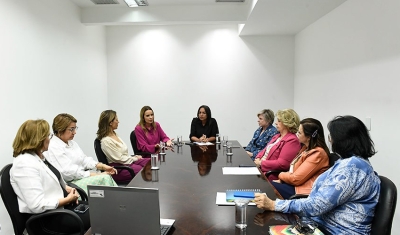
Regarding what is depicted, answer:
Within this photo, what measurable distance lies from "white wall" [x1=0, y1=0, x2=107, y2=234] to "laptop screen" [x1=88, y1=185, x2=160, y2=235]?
2246 millimetres

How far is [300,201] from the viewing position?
5.08 ft

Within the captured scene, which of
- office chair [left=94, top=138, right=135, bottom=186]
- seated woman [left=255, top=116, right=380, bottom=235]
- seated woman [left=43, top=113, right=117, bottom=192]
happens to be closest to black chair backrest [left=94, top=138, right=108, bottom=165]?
office chair [left=94, top=138, right=135, bottom=186]

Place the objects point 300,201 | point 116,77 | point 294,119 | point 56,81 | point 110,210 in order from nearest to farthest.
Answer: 1. point 110,210
2. point 300,201
3. point 294,119
4. point 56,81
5. point 116,77

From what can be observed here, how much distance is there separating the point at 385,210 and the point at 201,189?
1072 mm

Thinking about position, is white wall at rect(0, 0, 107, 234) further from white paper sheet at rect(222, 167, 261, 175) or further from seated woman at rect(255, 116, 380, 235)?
seated woman at rect(255, 116, 380, 235)

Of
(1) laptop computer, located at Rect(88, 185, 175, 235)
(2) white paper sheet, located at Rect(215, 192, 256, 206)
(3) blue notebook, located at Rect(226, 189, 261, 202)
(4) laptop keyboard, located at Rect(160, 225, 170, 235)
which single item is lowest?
(2) white paper sheet, located at Rect(215, 192, 256, 206)

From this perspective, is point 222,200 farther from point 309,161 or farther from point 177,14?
point 177,14

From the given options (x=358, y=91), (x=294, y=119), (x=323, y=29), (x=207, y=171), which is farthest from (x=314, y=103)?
(x=207, y=171)

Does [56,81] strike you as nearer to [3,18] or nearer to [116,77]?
[3,18]

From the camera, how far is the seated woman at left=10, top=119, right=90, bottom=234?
180 cm

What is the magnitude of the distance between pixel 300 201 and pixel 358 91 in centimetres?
225

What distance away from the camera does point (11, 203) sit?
5.82ft

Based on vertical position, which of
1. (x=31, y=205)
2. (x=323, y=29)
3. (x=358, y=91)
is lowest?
(x=31, y=205)

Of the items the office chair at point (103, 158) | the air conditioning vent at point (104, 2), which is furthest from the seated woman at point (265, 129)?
the air conditioning vent at point (104, 2)
